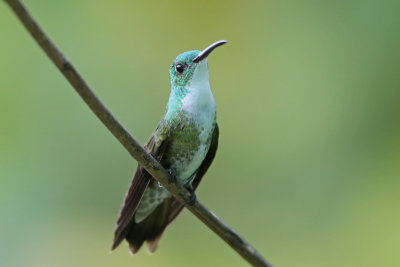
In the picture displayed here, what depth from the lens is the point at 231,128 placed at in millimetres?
5180

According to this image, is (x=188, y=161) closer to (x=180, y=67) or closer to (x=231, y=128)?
(x=180, y=67)

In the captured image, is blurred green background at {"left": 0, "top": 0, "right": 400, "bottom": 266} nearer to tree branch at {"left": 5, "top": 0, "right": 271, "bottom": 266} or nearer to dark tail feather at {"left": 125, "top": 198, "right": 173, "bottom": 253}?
dark tail feather at {"left": 125, "top": 198, "right": 173, "bottom": 253}

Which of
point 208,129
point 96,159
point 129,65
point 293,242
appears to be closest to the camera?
point 208,129

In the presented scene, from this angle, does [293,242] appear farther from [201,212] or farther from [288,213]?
[201,212]

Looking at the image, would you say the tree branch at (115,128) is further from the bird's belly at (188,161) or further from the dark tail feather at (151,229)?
the dark tail feather at (151,229)

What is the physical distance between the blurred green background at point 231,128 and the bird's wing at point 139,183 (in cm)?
139

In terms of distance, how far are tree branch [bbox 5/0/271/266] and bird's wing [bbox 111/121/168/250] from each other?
17.2 inches

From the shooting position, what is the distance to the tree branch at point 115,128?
140cm

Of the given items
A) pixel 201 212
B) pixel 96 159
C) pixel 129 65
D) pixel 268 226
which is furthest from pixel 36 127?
pixel 201 212

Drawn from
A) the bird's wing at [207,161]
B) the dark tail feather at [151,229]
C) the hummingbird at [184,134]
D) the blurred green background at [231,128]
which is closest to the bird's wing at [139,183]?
the hummingbird at [184,134]

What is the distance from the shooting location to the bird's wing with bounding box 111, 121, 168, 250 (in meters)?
2.89

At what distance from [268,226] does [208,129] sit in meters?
1.88

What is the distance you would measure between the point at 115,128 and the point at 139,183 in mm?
1170

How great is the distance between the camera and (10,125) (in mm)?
4559
